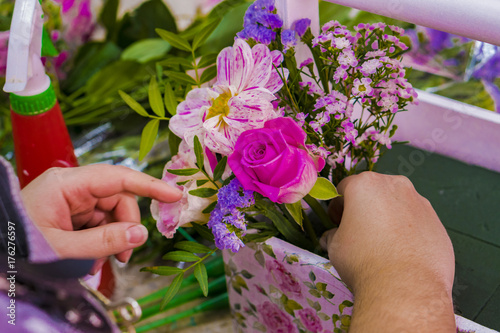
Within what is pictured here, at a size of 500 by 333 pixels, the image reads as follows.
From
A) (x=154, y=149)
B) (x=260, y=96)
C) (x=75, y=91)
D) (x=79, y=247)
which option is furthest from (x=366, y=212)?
(x=75, y=91)

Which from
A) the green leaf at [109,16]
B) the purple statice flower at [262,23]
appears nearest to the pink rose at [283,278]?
the purple statice flower at [262,23]

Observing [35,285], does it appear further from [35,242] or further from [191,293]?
[191,293]

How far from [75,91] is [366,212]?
0.60 meters

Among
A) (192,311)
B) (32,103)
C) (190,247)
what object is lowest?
(192,311)

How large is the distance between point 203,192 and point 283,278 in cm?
13

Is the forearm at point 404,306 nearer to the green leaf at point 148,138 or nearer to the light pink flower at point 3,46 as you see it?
the green leaf at point 148,138

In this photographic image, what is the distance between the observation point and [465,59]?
86cm

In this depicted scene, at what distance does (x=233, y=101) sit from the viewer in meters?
0.43

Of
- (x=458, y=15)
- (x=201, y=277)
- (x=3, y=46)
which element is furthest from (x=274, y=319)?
(x=3, y=46)

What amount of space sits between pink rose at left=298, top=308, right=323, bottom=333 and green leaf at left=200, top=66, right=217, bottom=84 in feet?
0.80

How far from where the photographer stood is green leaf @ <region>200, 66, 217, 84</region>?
51cm

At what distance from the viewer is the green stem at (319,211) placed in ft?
1.65

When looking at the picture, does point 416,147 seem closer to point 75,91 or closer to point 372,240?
point 372,240

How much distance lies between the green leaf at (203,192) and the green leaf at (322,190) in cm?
8
